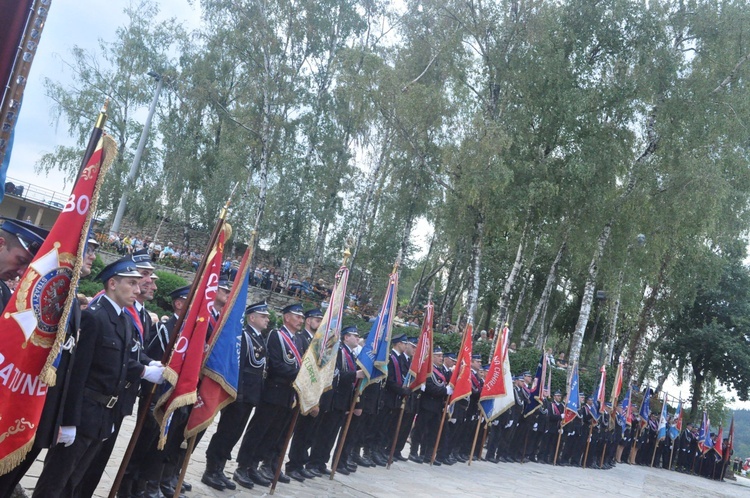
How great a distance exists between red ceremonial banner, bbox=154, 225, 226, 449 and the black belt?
692 millimetres

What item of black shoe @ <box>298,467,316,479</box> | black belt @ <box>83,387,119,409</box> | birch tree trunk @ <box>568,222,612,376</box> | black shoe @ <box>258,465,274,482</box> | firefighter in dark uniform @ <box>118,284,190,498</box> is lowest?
black shoe @ <box>298,467,316,479</box>

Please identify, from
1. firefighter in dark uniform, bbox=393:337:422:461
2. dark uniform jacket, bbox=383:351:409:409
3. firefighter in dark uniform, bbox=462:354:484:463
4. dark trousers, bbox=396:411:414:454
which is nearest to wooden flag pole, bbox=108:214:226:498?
dark uniform jacket, bbox=383:351:409:409

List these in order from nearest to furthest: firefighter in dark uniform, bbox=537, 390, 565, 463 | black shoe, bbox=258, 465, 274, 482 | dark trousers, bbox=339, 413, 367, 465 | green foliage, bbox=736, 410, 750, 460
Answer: black shoe, bbox=258, 465, 274, 482
dark trousers, bbox=339, 413, 367, 465
firefighter in dark uniform, bbox=537, 390, 565, 463
green foliage, bbox=736, 410, 750, 460

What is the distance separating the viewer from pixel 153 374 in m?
4.80

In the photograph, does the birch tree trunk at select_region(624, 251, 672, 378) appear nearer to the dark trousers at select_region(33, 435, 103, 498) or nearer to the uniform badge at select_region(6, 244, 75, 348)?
the dark trousers at select_region(33, 435, 103, 498)

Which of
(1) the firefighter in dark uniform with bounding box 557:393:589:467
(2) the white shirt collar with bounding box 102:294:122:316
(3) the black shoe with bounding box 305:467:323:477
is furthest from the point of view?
(1) the firefighter in dark uniform with bounding box 557:393:589:467

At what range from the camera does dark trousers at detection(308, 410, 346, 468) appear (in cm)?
843

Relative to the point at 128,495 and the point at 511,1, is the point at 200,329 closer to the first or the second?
the point at 128,495

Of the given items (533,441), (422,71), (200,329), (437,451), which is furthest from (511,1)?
(200,329)

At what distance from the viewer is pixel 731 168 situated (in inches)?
856

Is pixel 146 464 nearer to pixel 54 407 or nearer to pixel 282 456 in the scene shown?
pixel 282 456

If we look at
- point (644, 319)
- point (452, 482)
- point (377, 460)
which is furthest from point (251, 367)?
point (644, 319)

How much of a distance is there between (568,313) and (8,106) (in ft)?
123

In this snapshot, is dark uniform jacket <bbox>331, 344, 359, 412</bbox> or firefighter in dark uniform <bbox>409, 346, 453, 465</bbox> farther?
firefighter in dark uniform <bbox>409, 346, 453, 465</bbox>
